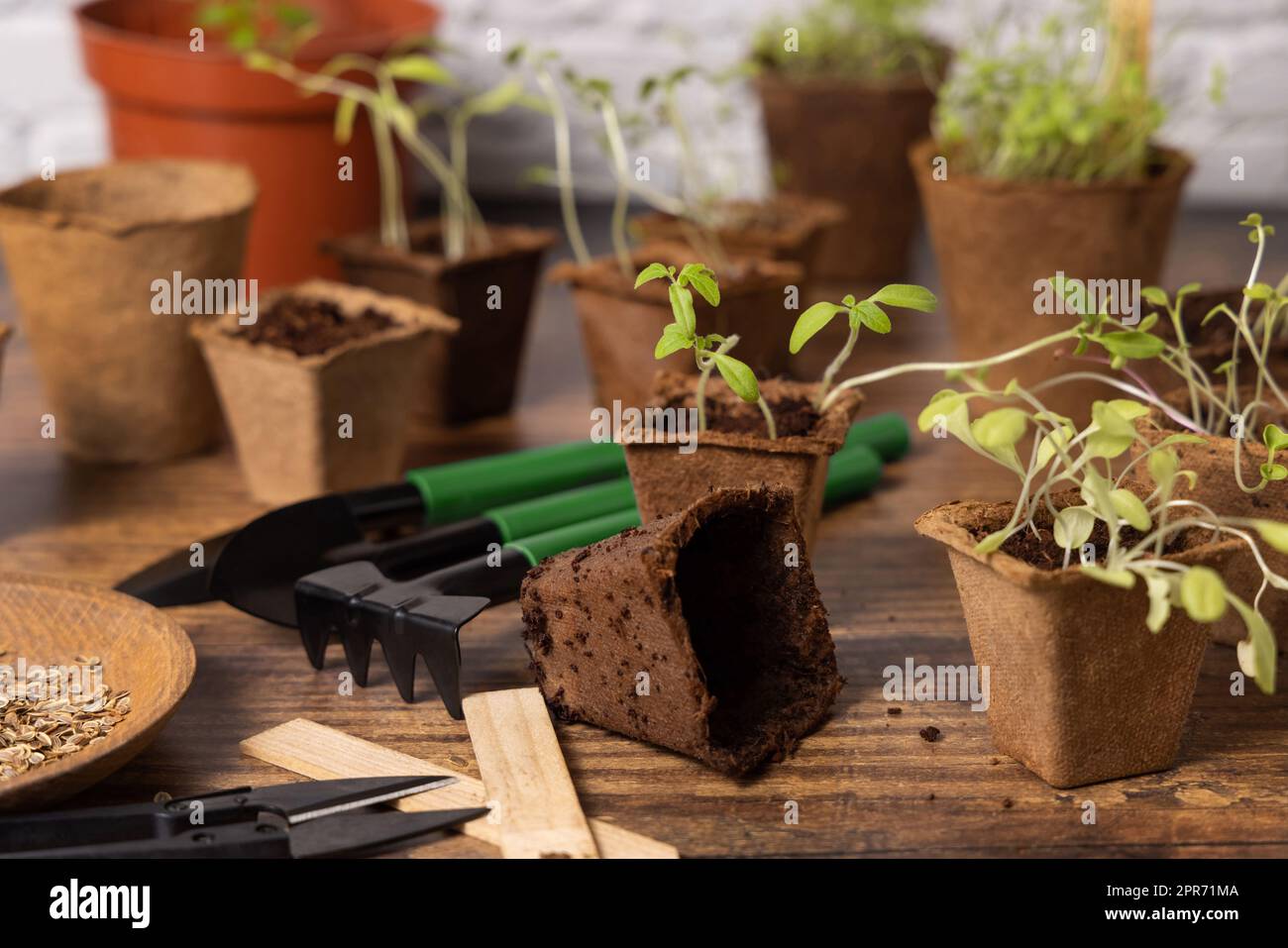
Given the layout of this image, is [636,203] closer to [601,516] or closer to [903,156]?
[903,156]

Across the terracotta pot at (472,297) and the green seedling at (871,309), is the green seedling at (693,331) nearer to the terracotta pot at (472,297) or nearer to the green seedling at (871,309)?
the green seedling at (871,309)

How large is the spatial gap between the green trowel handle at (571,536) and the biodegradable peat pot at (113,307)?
1.52 ft

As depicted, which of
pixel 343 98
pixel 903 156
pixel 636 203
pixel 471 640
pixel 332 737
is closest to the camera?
pixel 332 737

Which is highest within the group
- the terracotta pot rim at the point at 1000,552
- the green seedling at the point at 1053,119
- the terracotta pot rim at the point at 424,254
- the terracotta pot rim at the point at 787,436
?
the green seedling at the point at 1053,119

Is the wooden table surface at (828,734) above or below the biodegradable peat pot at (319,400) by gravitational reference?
below

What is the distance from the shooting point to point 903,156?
1873 mm

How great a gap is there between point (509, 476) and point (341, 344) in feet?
0.62

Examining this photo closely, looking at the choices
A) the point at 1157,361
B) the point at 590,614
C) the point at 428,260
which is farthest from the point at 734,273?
the point at 590,614

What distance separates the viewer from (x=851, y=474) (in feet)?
4.25

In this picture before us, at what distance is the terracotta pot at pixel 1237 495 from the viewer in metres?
0.95

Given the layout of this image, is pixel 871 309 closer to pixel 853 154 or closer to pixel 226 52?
pixel 853 154

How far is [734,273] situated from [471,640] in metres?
0.53

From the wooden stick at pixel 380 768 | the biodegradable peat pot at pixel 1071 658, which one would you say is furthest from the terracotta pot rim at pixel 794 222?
the wooden stick at pixel 380 768

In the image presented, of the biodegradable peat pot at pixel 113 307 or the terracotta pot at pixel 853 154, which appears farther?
the terracotta pot at pixel 853 154
